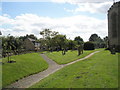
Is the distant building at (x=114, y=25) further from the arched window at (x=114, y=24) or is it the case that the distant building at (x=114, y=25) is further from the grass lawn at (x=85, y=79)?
the grass lawn at (x=85, y=79)

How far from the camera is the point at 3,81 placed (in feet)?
40.3

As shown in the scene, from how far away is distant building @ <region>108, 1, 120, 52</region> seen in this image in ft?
137

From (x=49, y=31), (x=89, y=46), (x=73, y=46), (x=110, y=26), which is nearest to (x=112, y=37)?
(x=110, y=26)

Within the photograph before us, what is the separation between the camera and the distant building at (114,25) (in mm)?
41875

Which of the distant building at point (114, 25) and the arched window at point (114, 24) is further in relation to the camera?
the arched window at point (114, 24)

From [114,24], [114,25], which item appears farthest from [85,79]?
[114,24]

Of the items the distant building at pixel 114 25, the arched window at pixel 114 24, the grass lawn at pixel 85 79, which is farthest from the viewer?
the arched window at pixel 114 24

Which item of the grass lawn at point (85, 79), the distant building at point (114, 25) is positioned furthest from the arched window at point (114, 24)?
the grass lawn at point (85, 79)

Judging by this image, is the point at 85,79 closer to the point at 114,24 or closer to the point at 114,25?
the point at 114,25

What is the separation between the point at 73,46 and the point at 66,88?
61.4m

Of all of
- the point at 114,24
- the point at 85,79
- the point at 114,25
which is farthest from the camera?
the point at 114,24

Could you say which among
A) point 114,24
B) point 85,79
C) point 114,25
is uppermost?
point 114,24

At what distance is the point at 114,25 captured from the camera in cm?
4347

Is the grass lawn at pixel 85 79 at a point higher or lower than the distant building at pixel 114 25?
lower
